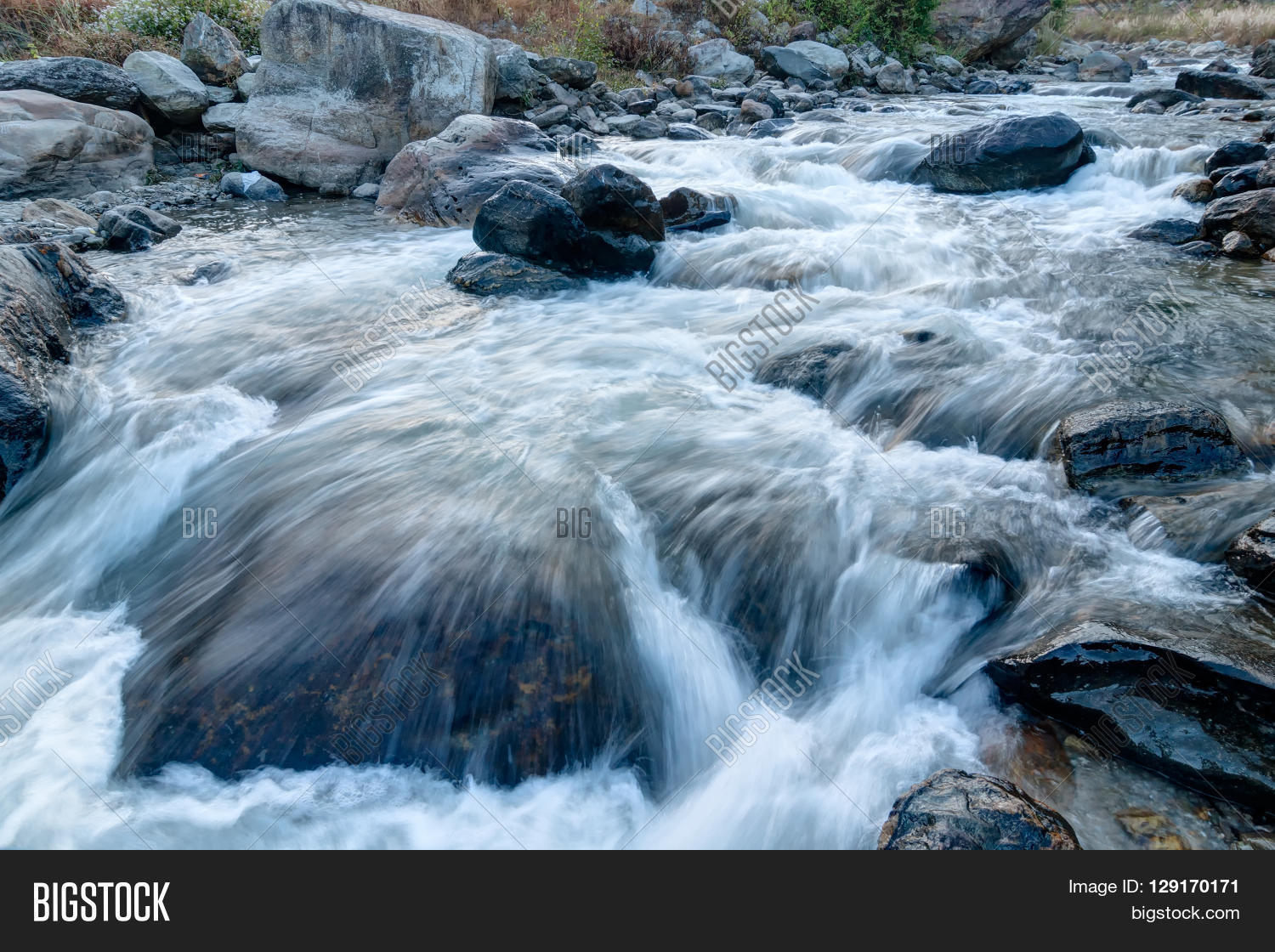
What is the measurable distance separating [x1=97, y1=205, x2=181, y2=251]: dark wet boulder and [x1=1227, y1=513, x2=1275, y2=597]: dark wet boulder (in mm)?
10176

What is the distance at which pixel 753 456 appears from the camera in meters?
4.87

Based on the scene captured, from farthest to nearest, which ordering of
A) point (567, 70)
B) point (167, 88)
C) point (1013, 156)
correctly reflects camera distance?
point (567, 70) → point (167, 88) → point (1013, 156)

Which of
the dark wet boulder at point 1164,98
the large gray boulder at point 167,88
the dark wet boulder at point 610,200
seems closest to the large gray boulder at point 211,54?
the large gray boulder at point 167,88

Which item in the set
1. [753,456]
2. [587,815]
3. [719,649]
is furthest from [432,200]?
[587,815]

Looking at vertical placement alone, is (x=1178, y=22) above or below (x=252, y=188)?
above

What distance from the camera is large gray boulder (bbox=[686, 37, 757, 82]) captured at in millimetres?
16844

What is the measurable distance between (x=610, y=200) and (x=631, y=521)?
4.49 meters

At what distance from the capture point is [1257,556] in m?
3.29

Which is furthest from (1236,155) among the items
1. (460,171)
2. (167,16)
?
(167,16)

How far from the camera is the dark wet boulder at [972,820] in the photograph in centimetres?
236

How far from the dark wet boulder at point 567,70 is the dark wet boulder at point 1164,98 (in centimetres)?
976

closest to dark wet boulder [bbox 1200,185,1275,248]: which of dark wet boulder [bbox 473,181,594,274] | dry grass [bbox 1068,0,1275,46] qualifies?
dark wet boulder [bbox 473,181,594,274]

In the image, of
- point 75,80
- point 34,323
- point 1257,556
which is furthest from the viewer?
point 75,80

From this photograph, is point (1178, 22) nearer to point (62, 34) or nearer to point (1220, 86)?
point (1220, 86)
